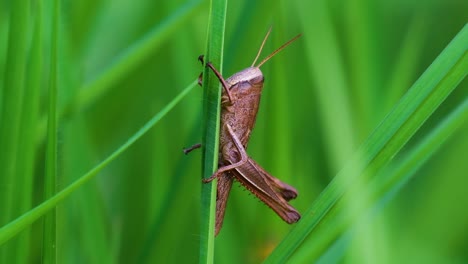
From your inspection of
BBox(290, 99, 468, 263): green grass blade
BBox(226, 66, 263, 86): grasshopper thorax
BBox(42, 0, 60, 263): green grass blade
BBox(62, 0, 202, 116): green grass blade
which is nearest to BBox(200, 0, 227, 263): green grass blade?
BBox(290, 99, 468, 263): green grass blade

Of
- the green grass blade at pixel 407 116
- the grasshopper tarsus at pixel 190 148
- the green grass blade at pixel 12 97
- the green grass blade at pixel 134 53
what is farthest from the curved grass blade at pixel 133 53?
the green grass blade at pixel 407 116

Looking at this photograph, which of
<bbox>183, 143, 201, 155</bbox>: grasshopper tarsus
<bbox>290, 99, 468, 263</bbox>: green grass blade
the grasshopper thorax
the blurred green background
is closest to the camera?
<bbox>290, 99, 468, 263</bbox>: green grass blade

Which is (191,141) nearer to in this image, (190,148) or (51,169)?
(190,148)

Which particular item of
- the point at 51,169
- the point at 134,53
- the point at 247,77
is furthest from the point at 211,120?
the point at 247,77

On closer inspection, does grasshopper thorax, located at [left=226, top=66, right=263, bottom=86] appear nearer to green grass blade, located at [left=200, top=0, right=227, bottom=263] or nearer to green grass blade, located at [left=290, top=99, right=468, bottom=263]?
green grass blade, located at [left=200, top=0, right=227, bottom=263]

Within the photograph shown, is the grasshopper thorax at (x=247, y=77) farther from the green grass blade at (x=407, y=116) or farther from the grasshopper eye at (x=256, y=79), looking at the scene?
the green grass blade at (x=407, y=116)

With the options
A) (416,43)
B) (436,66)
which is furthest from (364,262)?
(416,43)

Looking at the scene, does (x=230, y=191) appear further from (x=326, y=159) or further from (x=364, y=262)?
(x=364, y=262)

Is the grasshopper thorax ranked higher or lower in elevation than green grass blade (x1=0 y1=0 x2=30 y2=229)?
higher
